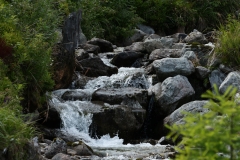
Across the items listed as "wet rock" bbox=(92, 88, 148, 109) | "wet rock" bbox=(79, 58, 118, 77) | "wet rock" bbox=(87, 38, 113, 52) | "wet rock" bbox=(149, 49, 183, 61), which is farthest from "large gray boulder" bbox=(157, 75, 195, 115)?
"wet rock" bbox=(87, 38, 113, 52)

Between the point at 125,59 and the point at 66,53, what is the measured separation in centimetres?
380

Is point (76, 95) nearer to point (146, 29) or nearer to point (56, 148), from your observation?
point (56, 148)

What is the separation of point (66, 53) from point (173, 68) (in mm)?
2598

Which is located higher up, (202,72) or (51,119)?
(202,72)

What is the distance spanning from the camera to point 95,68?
1345 cm

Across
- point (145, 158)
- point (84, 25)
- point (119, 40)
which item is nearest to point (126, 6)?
point (119, 40)

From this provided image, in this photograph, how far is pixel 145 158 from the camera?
8133mm

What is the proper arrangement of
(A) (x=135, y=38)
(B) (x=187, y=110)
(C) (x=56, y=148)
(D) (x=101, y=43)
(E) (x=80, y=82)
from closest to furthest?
(C) (x=56, y=148) < (B) (x=187, y=110) < (E) (x=80, y=82) < (D) (x=101, y=43) < (A) (x=135, y=38)

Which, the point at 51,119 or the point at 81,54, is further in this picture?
the point at 81,54

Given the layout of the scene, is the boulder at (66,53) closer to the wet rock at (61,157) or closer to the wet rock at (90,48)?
the wet rock at (90,48)

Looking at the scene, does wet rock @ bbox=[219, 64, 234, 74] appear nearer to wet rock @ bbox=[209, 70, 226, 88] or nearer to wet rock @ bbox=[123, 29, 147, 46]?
wet rock @ bbox=[209, 70, 226, 88]

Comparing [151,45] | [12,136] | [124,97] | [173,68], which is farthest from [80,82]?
[12,136]

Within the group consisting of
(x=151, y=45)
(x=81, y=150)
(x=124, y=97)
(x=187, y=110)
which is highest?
(x=151, y=45)

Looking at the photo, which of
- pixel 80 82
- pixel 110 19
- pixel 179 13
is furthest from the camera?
pixel 179 13
